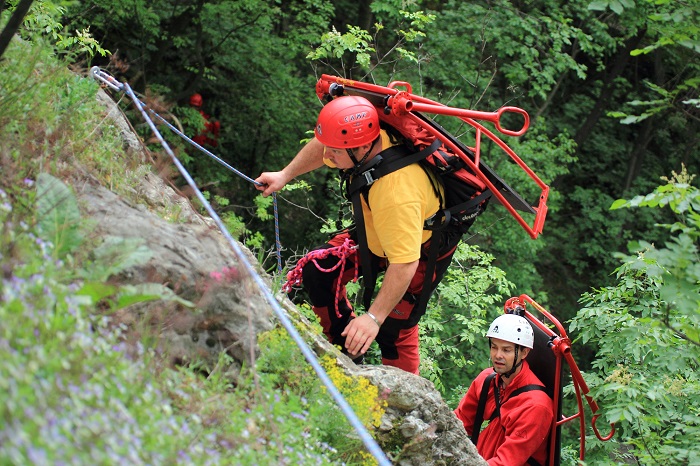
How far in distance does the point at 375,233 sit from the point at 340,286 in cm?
52

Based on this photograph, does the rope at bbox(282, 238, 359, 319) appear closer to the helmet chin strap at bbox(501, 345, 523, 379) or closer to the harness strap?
the harness strap

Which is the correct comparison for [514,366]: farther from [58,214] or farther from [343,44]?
[343,44]

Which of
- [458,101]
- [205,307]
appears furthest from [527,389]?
[458,101]

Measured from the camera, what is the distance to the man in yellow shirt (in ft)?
13.6

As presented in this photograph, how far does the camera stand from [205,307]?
3223 mm

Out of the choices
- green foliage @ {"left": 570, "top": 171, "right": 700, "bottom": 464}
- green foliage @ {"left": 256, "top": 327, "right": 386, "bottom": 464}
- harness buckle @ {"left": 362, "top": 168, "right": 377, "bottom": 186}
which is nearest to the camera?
green foliage @ {"left": 256, "top": 327, "right": 386, "bottom": 464}

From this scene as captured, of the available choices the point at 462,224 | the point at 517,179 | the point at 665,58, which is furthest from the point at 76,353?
the point at 665,58

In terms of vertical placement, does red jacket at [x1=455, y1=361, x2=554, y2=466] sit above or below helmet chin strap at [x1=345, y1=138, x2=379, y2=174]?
below

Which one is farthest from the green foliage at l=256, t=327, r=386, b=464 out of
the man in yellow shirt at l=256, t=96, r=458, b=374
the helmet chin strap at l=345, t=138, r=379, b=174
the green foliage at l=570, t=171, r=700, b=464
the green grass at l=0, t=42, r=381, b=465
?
the green foliage at l=570, t=171, r=700, b=464

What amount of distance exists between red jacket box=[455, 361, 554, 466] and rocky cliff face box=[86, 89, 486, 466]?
1.24m

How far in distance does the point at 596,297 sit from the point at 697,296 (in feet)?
9.90

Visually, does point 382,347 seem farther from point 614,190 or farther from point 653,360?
point 614,190

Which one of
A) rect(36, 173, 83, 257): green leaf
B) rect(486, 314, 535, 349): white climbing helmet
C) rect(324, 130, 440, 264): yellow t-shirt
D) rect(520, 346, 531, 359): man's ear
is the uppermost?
rect(324, 130, 440, 264): yellow t-shirt

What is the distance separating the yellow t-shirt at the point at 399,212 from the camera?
13.5 feet
